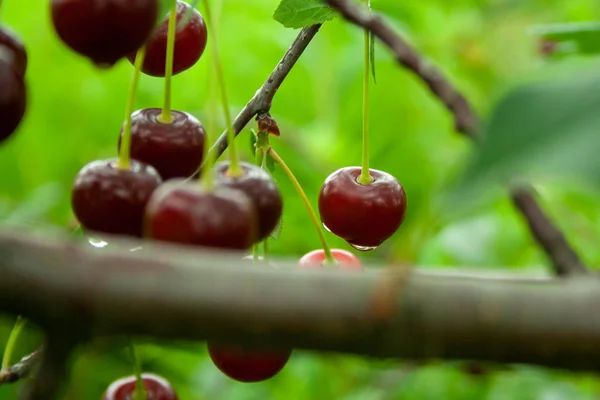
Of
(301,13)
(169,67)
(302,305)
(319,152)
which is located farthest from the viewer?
A: (319,152)

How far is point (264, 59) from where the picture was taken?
2688 millimetres

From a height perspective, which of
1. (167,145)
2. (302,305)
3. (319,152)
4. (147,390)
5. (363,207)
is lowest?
(319,152)

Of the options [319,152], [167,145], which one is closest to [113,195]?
[167,145]

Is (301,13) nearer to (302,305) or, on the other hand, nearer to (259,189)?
(259,189)

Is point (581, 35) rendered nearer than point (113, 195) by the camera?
No

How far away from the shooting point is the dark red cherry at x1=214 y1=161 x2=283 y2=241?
62 centimetres

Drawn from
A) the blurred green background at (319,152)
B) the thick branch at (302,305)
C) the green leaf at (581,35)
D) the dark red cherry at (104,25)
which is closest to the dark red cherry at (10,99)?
the dark red cherry at (104,25)

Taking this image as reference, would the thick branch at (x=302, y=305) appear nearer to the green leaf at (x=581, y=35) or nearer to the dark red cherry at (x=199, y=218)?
the dark red cherry at (x=199, y=218)

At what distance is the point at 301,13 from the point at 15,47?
265 mm

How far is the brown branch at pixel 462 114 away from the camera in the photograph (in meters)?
0.37

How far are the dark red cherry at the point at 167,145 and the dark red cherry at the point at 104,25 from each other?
11 centimetres

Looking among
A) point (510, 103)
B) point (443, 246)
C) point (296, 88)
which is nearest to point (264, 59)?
point (296, 88)

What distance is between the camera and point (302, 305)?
326 mm

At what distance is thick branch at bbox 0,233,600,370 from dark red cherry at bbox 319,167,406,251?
1.67ft
